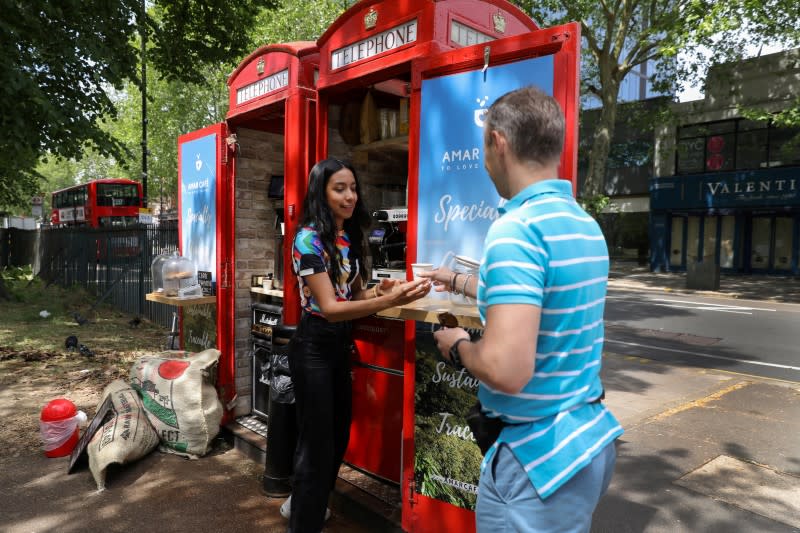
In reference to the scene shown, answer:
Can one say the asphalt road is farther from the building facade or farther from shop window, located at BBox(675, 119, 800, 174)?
shop window, located at BBox(675, 119, 800, 174)

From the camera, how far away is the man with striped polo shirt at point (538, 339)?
4.12ft

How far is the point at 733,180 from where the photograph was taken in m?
21.2

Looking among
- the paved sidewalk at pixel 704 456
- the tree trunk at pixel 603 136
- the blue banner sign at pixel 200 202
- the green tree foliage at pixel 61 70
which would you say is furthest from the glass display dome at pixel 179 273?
the tree trunk at pixel 603 136

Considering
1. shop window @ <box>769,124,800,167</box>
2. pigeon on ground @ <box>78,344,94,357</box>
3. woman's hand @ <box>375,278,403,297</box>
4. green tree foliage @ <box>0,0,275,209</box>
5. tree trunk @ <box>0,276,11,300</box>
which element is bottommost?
pigeon on ground @ <box>78,344,94,357</box>

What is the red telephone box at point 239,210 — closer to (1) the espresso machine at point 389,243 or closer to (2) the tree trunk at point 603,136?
(1) the espresso machine at point 389,243

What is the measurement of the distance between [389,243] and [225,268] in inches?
69.0

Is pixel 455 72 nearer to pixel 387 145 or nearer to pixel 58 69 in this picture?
pixel 387 145

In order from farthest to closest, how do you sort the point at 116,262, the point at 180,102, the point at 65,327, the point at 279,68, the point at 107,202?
the point at 180,102 < the point at 107,202 < the point at 116,262 < the point at 65,327 < the point at 279,68

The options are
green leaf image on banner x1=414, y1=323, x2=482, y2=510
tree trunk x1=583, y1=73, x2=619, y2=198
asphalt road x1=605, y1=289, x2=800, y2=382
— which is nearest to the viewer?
green leaf image on banner x1=414, y1=323, x2=482, y2=510

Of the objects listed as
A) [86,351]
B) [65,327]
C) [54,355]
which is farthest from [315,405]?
[65,327]

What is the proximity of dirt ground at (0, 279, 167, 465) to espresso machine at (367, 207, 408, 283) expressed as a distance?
3151 millimetres

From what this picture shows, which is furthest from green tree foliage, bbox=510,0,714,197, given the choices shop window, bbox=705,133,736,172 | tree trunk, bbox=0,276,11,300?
tree trunk, bbox=0,276,11,300

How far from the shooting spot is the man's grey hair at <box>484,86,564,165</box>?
137 centimetres

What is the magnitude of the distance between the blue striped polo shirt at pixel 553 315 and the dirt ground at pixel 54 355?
446cm
